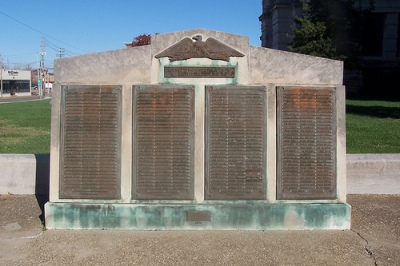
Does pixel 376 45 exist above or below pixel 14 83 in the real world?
below

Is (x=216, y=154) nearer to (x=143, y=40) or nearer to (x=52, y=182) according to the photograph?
(x=52, y=182)

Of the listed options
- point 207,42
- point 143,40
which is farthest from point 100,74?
point 143,40

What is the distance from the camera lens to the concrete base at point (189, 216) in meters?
5.57

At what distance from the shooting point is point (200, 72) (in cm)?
569

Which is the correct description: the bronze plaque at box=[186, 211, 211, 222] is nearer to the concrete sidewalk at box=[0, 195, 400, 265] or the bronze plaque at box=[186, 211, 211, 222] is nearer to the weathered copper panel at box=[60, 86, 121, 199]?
the concrete sidewalk at box=[0, 195, 400, 265]

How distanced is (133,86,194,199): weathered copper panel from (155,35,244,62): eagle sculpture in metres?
0.39

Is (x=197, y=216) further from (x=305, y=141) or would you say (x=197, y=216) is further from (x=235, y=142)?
(x=305, y=141)

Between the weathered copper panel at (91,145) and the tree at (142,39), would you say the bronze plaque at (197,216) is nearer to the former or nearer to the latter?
the weathered copper panel at (91,145)

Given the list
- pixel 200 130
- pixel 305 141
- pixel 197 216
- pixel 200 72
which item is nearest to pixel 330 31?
pixel 305 141

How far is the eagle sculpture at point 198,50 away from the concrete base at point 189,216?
1.76 meters

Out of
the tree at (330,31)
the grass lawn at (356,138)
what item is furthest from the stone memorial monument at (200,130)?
the tree at (330,31)

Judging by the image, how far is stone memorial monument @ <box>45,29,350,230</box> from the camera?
564 centimetres

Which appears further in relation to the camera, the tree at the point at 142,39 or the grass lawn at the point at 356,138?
the tree at the point at 142,39

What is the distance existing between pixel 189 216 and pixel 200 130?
1017 mm
